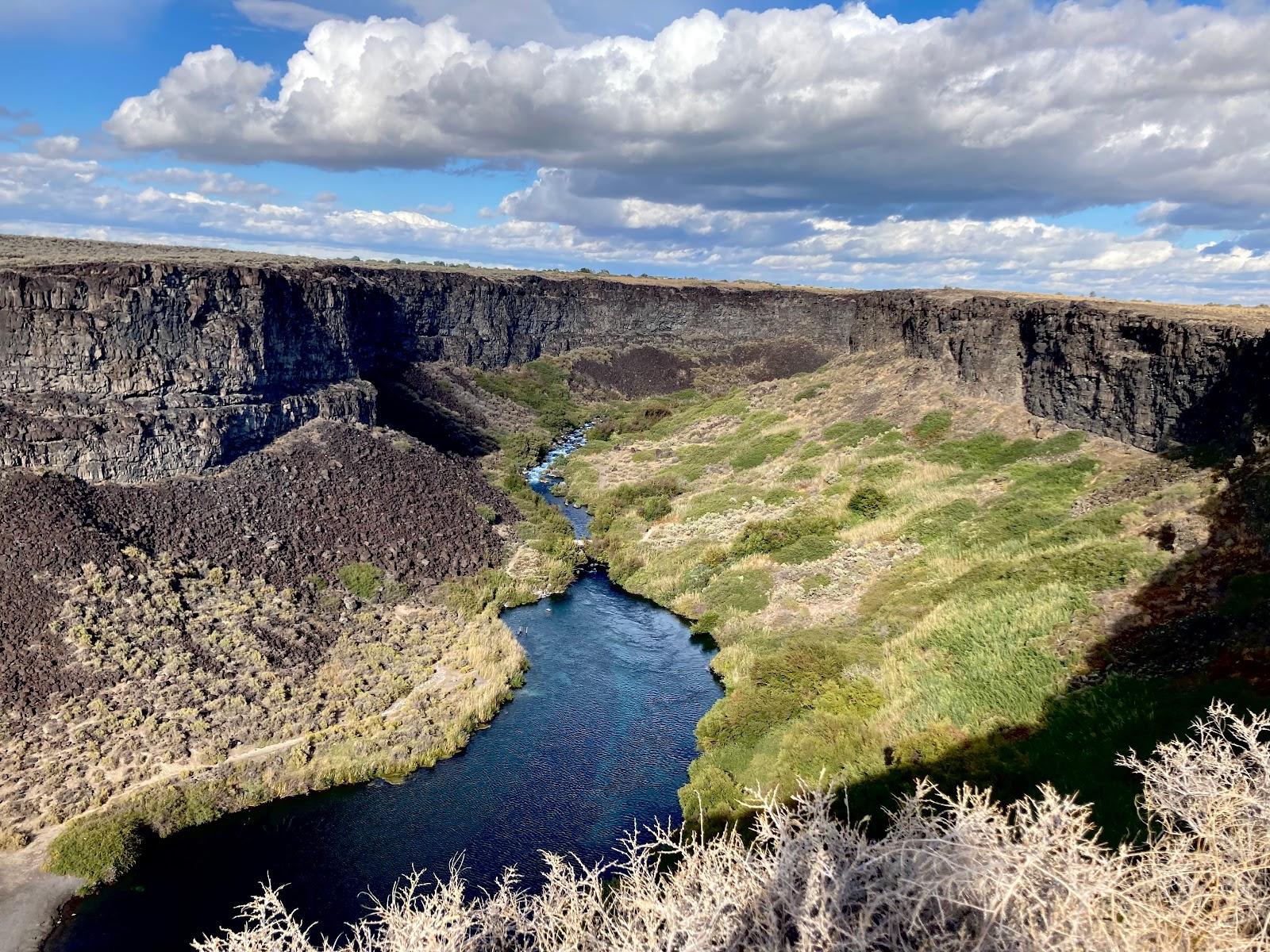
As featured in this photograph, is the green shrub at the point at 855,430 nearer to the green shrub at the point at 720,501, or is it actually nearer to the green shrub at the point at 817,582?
the green shrub at the point at 720,501

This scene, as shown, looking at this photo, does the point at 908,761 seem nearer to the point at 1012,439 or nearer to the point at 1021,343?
the point at 1012,439

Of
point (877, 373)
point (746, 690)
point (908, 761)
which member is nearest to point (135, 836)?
point (746, 690)

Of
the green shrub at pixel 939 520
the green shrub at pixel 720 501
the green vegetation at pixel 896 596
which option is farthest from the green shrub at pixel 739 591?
the green shrub at pixel 720 501

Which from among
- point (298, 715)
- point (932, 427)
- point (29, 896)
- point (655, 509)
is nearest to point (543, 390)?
point (655, 509)

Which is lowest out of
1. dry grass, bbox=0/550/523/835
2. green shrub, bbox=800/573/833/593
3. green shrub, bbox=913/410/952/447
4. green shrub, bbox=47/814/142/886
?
green shrub, bbox=47/814/142/886

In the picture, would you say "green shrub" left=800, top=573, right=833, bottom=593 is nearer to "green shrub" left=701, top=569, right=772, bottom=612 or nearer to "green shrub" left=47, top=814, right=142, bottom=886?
"green shrub" left=701, top=569, right=772, bottom=612

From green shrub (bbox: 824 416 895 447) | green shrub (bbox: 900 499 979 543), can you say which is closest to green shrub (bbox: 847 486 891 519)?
green shrub (bbox: 900 499 979 543)
